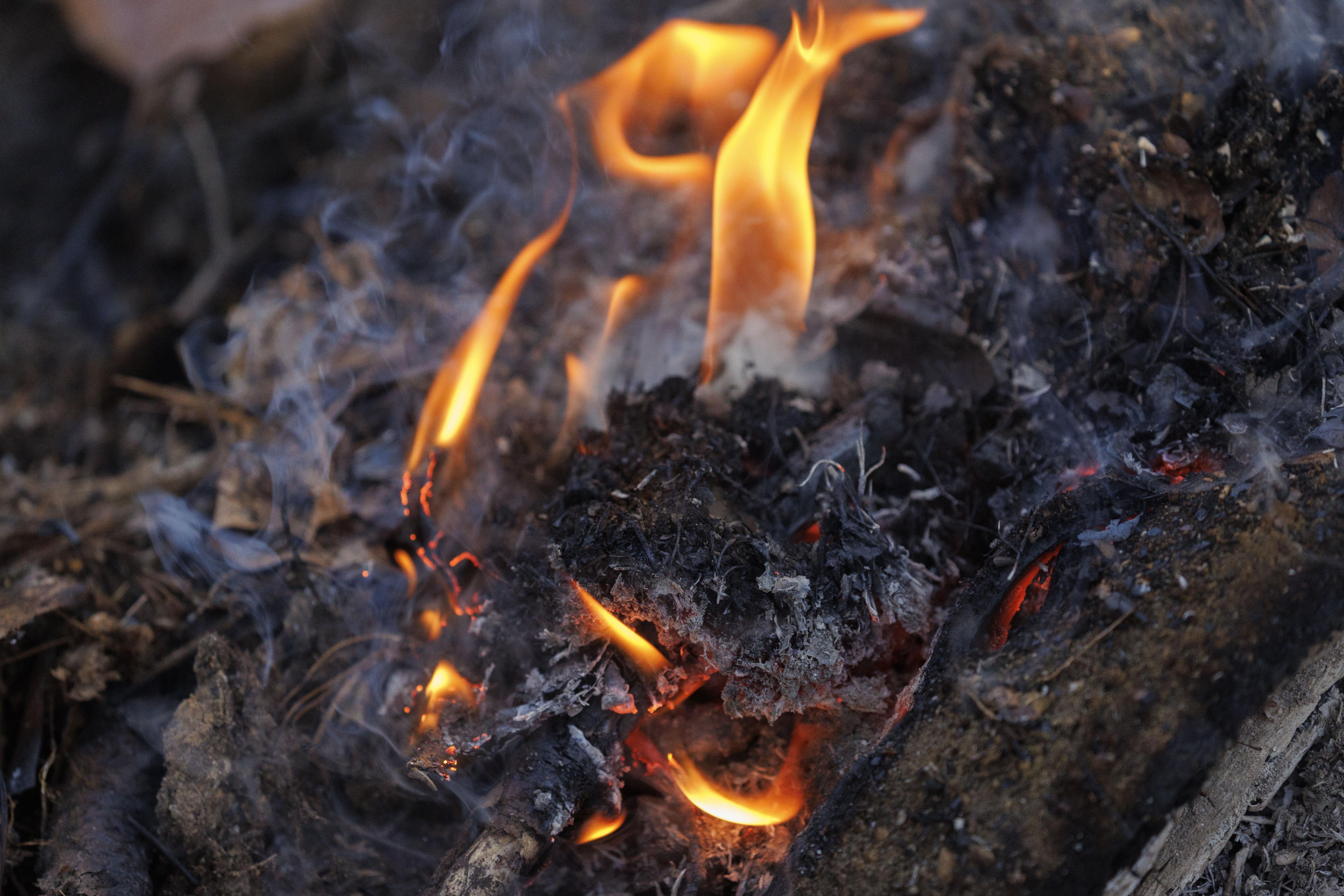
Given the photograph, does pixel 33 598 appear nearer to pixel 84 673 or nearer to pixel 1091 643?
pixel 84 673

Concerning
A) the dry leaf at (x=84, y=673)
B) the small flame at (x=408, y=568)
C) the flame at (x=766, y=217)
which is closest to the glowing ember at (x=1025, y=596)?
the flame at (x=766, y=217)

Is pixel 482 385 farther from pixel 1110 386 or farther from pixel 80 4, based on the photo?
pixel 80 4

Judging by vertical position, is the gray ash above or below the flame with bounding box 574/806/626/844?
above

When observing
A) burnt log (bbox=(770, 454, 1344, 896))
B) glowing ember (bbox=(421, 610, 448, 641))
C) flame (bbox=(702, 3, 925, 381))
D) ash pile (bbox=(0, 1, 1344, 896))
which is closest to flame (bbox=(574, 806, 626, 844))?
ash pile (bbox=(0, 1, 1344, 896))

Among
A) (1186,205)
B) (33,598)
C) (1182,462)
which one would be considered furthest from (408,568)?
(1186,205)

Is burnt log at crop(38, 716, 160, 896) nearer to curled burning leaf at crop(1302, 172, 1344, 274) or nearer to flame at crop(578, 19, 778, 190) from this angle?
flame at crop(578, 19, 778, 190)
